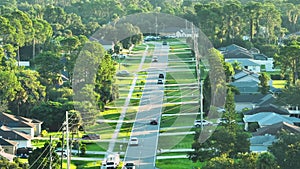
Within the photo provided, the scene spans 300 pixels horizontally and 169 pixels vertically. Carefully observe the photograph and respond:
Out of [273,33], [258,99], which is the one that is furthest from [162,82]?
[273,33]

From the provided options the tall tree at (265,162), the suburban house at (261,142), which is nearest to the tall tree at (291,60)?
the suburban house at (261,142)

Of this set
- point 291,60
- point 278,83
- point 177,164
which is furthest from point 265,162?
point 278,83

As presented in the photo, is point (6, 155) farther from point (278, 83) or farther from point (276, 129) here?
point (278, 83)

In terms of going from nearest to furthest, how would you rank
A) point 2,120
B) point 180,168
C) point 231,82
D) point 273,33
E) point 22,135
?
1. point 180,168
2. point 22,135
3. point 2,120
4. point 231,82
5. point 273,33

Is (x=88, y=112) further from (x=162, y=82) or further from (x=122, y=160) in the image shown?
(x=162, y=82)

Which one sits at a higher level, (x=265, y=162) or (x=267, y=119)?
(x=265, y=162)

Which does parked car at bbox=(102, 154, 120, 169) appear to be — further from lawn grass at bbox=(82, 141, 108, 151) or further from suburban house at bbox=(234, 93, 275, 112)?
suburban house at bbox=(234, 93, 275, 112)
